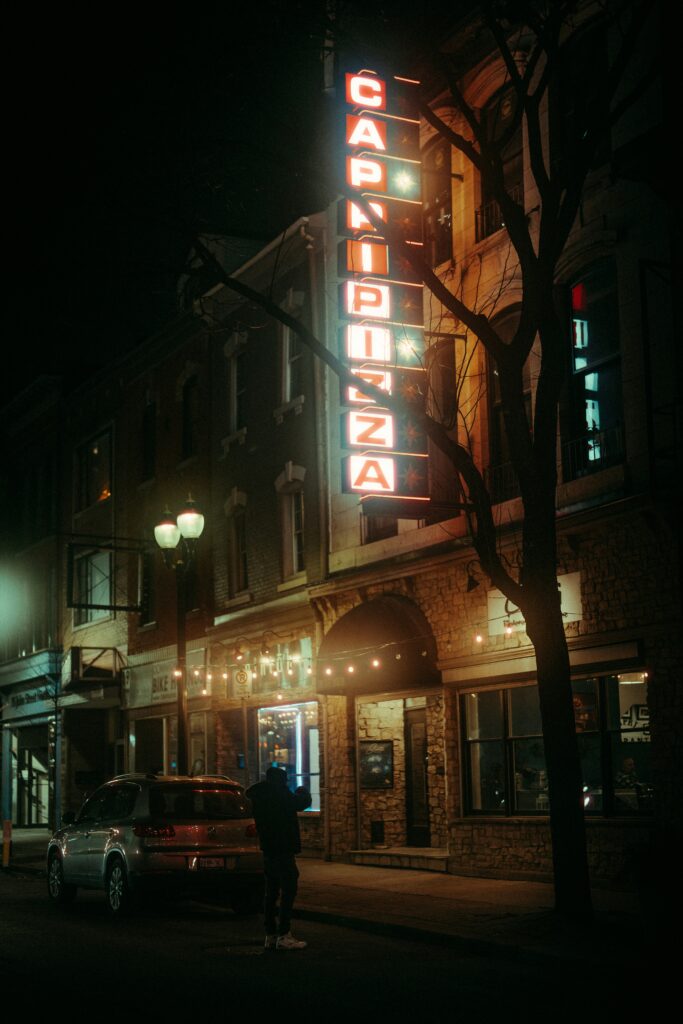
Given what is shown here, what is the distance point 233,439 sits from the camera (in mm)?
26766

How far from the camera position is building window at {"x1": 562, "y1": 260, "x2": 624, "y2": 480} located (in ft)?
53.1

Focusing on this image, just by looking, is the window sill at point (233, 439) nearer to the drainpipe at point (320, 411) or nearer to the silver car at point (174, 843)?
the drainpipe at point (320, 411)

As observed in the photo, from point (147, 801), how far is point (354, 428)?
6.11 m

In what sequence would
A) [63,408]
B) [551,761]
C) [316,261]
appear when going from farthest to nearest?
[63,408], [316,261], [551,761]

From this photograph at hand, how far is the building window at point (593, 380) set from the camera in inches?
637

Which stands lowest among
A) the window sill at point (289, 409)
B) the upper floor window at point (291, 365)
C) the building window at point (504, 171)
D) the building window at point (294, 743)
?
the building window at point (294, 743)

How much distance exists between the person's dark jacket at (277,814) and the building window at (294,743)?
404 inches

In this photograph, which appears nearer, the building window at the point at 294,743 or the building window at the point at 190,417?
the building window at the point at 294,743

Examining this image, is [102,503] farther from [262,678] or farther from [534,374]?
[534,374]

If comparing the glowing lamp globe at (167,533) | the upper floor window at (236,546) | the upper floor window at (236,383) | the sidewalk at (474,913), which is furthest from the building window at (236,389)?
the sidewalk at (474,913)

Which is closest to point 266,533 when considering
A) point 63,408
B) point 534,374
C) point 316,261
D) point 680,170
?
point 316,261

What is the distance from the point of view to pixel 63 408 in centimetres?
3800

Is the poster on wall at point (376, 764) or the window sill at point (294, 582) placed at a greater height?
the window sill at point (294, 582)

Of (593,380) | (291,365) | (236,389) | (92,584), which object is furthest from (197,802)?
(92,584)
